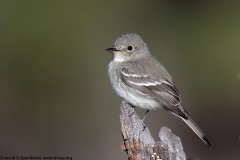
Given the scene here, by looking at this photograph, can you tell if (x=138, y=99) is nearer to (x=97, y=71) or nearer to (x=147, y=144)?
(x=147, y=144)

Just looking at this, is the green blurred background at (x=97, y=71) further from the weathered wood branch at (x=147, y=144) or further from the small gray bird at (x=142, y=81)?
the weathered wood branch at (x=147, y=144)

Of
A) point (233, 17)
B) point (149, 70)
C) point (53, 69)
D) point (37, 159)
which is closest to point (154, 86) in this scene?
point (149, 70)

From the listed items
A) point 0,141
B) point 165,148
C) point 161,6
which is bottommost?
point 165,148

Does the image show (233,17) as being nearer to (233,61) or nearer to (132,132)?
(233,61)

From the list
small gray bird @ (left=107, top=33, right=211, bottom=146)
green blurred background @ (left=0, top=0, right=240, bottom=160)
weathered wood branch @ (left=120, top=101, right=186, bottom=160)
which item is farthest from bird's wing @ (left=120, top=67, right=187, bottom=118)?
green blurred background @ (left=0, top=0, right=240, bottom=160)

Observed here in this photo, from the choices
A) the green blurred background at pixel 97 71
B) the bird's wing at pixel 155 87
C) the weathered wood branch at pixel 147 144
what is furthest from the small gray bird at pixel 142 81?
the green blurred background at pixel 97 71

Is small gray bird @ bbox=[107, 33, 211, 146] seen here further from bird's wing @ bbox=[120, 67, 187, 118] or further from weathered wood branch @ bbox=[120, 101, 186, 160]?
weathered wood branch @ bbox=[120, 101, 186, 160]
